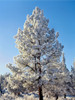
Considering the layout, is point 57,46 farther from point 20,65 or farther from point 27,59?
point 20,65

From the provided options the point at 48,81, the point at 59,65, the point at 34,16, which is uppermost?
the point at 34,16

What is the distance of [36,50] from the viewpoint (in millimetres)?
11555

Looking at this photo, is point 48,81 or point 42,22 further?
point 42,22

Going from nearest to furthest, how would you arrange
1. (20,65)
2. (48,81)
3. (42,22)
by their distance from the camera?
(48,81), (20,65), (42,22)

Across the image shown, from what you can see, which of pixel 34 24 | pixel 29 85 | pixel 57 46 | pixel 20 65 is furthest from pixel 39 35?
pixel 29 85

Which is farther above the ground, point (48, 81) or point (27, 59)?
point (27, 59)

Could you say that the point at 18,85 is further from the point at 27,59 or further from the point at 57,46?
the point at 57,46

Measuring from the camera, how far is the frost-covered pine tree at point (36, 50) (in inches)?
457

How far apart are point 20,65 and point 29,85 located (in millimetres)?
2454

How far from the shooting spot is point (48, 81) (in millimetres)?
11047

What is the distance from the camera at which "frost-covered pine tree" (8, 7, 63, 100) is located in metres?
11.6

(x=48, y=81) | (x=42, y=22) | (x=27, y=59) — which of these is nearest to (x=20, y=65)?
(x=27, y=59)

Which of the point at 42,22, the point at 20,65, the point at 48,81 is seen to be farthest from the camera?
the point at 42,22

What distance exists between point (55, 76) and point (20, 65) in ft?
13.6
